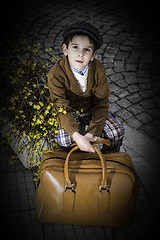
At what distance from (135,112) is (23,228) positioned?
249cm

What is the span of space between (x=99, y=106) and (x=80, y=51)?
2.17 feet

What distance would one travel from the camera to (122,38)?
5867 mm

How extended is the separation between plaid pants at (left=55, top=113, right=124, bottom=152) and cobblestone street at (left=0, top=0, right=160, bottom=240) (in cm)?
65

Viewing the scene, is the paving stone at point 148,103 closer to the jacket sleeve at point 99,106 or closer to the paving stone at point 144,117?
the paving stone at point 144,117

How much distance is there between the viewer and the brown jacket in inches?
102

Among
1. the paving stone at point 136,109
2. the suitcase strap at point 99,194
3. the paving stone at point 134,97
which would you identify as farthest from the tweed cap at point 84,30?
the paving stone at point 134,97

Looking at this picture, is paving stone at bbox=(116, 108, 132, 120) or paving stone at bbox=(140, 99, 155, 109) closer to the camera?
paving stone at bbox=(116, 108, 132, 120)

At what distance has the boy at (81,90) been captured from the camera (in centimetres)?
241

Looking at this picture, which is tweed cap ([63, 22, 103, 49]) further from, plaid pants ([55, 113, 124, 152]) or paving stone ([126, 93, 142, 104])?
paving stone ([126, 93, 142, 104])

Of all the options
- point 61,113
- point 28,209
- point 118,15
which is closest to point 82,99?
point 61,113

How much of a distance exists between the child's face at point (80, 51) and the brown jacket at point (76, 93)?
0.11 meters

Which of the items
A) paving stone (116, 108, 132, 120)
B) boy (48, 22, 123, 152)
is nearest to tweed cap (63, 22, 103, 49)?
boy (48, 22, 123, 152)

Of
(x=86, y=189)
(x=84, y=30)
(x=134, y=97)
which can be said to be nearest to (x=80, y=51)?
(x=84, y=30)

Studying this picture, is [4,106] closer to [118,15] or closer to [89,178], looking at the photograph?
[89,178]
